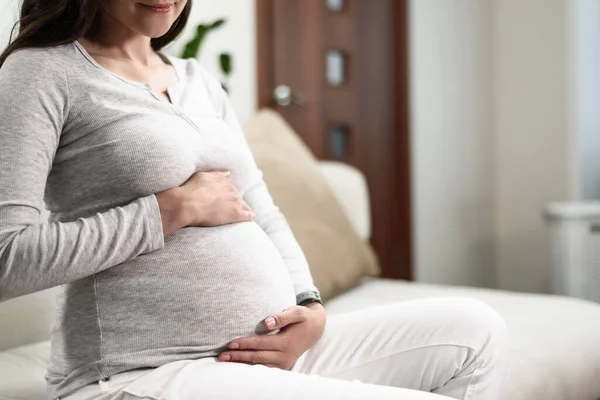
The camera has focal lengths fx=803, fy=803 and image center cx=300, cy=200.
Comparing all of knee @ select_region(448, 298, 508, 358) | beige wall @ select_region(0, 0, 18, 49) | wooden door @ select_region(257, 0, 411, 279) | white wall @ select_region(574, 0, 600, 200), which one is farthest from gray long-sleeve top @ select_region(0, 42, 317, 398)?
white wall @ select_region(574, 0, 600, 200)

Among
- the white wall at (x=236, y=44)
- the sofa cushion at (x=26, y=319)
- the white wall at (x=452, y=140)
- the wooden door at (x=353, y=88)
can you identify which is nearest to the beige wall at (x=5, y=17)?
the sofa cushion at (x=26, y=319)

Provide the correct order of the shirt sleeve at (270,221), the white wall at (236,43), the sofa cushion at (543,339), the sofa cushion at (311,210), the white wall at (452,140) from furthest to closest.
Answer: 1. the white wall at (452,140)
2. the white wall at (236,43)
3. the sofa cushion at (311,210)
4. the sofa cushion at (543,339)
5. the shirt sleeve at (270,221)

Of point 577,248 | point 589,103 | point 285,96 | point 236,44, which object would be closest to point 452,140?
point 589,103

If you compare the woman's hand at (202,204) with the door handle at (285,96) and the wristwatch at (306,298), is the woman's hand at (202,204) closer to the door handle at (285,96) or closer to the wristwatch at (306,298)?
the wristwatch at (306,298)

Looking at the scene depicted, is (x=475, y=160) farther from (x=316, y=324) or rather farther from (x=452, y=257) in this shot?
(x=316, y=324)

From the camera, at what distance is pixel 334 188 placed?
2367mm

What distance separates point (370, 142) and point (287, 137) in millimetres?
1270

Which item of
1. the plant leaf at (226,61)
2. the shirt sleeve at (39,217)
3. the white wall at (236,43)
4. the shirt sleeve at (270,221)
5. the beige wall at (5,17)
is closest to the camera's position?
the shirt sleeve at (39,217)

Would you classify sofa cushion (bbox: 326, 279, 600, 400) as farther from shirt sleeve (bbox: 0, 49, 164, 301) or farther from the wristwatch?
shirt sleeve (bbox: 0, 49, 164, 301)

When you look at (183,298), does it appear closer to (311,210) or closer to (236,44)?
(311,210)

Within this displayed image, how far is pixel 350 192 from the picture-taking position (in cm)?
241

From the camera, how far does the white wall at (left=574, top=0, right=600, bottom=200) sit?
12.0 ft

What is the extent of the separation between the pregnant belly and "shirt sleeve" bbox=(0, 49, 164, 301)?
0.03 m

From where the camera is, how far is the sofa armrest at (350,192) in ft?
7.80
